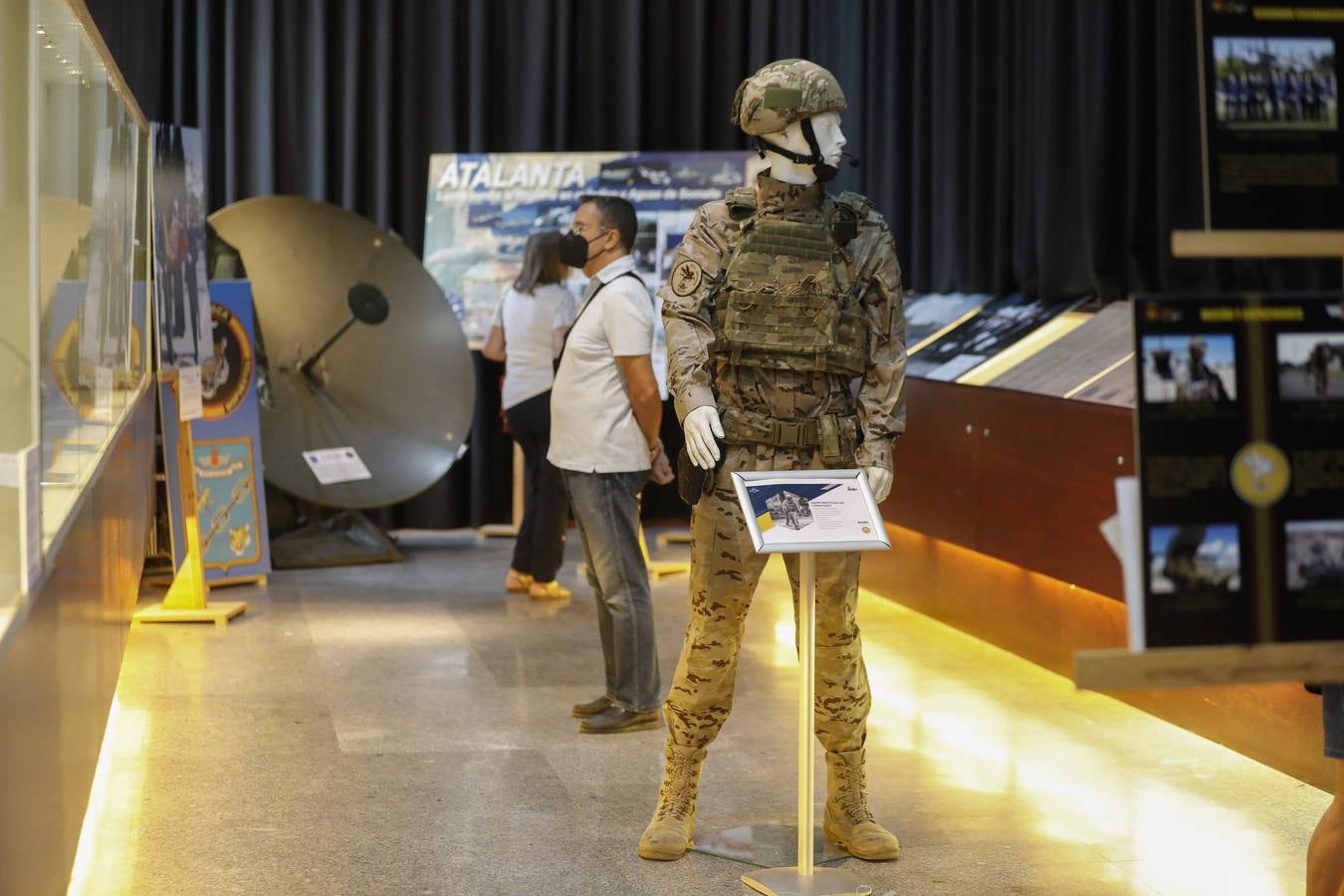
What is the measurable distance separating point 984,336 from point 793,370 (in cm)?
303

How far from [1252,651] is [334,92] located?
23.3 feet

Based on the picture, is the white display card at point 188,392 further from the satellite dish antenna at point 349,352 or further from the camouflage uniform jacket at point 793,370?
the camouflage uniform jacket at point 793,370

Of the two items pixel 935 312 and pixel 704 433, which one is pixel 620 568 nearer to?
pixel 704 433

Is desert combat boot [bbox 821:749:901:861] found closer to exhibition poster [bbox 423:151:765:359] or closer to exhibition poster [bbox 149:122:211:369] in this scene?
exhibition poster [bbox 149:122:211:369]

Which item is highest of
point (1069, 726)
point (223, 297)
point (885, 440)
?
point (223, 297)

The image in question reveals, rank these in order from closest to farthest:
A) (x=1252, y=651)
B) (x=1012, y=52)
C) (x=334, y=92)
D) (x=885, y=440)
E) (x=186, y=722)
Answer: (x=1252, y=651) < (x=885, y=440) < (x=186, y=722) < (x=1012, y=52) < (x=334, y=92)

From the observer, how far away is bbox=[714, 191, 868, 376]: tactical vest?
135 inches

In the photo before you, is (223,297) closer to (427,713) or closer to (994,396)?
(427,713)

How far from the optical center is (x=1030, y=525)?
5.37 metres

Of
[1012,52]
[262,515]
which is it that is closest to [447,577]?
[262,515]

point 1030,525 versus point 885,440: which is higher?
point 885,440

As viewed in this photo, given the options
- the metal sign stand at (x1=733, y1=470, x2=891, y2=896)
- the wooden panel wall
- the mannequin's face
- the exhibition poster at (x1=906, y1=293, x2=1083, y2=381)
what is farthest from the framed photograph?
the exhibition poster at (x1=906, y1=293, x2=1083, y2=381)

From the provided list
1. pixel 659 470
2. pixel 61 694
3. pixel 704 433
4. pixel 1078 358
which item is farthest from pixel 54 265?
pixel 1078 358

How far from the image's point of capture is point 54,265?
2508 millimetres
